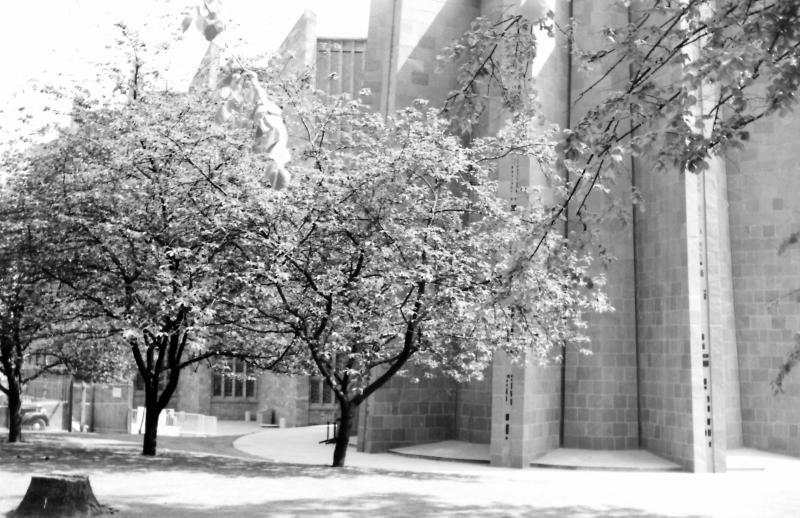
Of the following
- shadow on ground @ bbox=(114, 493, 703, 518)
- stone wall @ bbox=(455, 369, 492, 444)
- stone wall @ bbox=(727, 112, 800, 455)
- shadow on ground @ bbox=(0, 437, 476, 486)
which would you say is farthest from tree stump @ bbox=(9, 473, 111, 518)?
stone wall @ bbox=(727, 112, 800, 455)

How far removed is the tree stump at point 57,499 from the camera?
9516 millimetres

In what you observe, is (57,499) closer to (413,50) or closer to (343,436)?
(343,436)

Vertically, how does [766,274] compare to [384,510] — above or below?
above

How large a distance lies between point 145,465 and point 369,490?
565cm

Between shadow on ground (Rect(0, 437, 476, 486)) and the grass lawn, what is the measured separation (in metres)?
0.02

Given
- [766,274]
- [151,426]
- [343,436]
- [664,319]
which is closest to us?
[343,436]

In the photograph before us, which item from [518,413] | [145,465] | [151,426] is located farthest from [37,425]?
[518,413]

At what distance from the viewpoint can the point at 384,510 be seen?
11.4 metres

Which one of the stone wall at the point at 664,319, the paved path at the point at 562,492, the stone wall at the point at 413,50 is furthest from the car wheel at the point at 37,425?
the stone wall at the point at 664,319

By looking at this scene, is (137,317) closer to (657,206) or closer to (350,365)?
(350,365)

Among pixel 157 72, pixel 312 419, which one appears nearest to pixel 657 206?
pixel 157 72

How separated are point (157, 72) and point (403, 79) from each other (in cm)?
933

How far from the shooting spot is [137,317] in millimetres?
15922

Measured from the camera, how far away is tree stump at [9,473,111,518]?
9.52 m
